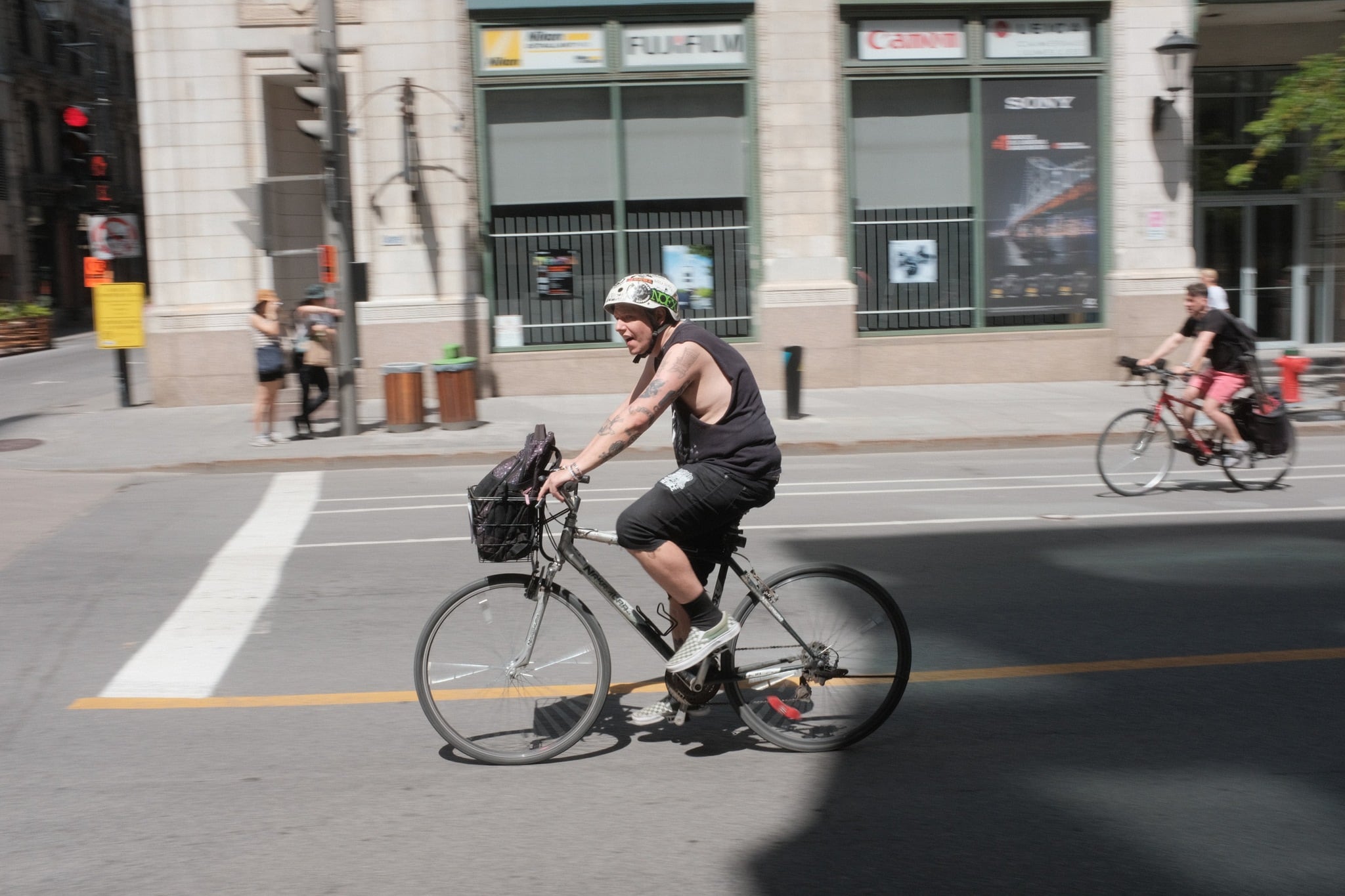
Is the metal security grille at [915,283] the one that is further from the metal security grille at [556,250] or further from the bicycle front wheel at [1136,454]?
the bicycle front wheel at [1136,454]

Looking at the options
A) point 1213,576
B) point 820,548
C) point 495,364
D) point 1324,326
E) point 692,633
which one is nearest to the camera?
point 692,633

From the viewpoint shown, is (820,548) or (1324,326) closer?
(820,548)

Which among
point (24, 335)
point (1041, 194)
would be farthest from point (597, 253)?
point (24, 335)

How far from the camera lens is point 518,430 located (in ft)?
49.3

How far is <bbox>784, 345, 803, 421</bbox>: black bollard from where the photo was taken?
15.1m

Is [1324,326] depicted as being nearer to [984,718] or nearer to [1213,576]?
[1213,576]

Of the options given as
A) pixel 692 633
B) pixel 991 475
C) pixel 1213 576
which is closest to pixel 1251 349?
pixel 991 475

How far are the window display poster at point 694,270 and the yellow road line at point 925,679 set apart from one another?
13.4 metres

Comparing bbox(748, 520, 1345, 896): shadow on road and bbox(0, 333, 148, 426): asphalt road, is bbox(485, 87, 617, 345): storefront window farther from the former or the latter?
bbox(748, 520, 1345, 896): shadow on road

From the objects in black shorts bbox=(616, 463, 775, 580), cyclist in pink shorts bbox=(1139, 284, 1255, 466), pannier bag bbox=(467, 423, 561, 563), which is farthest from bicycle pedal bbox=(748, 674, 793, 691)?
cyclist in pink shorts bbox=(1139, 284, 1255, 466)

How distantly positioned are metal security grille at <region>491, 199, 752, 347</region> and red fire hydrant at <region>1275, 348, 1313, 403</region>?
23.1ft

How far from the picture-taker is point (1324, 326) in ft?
72.2

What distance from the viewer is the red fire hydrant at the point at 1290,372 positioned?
49.0 feet

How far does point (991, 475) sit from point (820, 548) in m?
3.73
